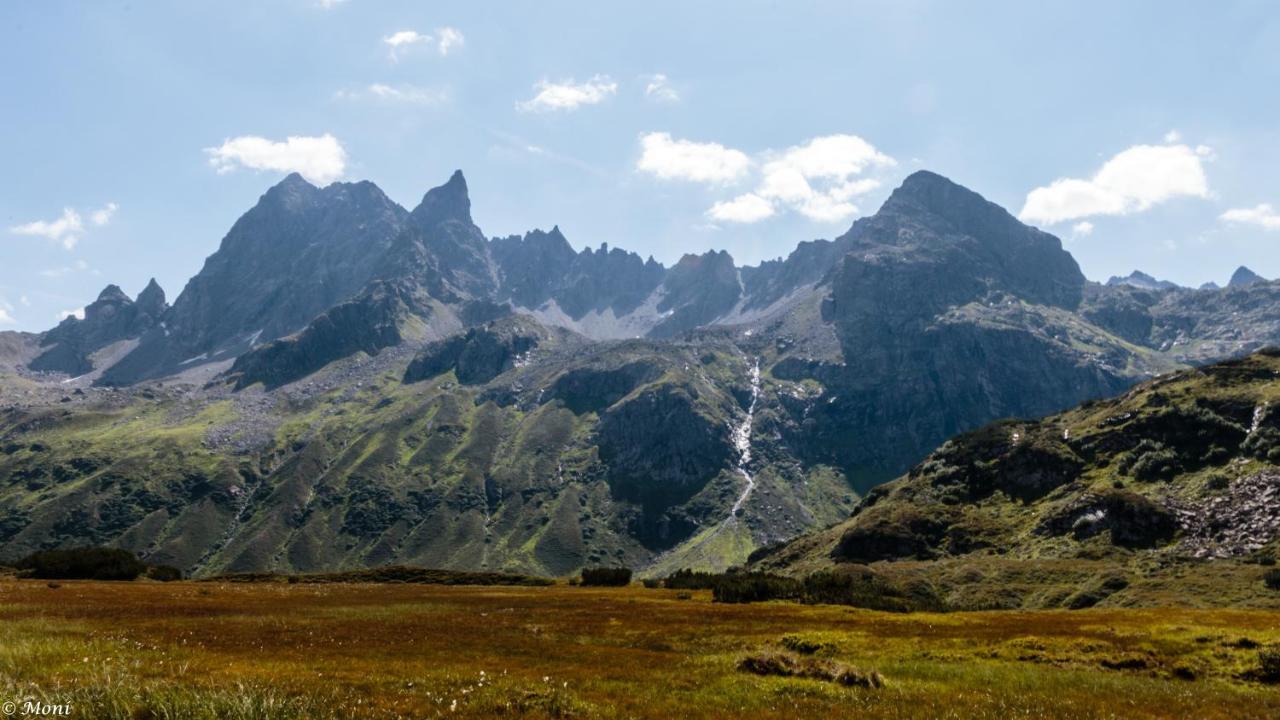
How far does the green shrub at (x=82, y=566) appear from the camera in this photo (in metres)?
116

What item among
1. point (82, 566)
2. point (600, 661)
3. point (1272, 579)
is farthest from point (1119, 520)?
point (82, 566)

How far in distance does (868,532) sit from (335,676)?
189m

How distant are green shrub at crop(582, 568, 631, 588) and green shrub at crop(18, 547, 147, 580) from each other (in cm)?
7704

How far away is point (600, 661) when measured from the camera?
121ft

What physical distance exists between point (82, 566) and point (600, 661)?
399ft

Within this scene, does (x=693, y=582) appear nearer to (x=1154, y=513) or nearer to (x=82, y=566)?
(x=82, y=566)

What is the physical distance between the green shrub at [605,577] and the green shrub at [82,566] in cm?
7704

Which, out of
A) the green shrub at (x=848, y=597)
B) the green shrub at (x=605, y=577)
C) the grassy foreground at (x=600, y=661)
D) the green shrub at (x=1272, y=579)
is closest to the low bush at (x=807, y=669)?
the grassy foreground at (x=600, y=661)

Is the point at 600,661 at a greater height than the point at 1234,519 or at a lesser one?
greater

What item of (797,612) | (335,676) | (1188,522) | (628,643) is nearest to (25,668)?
(335,676)

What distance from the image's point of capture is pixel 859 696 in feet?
94.5

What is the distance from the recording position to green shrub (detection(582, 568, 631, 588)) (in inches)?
5428

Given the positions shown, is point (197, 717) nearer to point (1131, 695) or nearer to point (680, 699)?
point (680, 699)

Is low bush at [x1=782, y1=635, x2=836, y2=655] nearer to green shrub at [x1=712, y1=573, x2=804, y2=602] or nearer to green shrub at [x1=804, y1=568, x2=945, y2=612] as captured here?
green shrub at [x1=804, y1=568, x2=945, y2=612]
